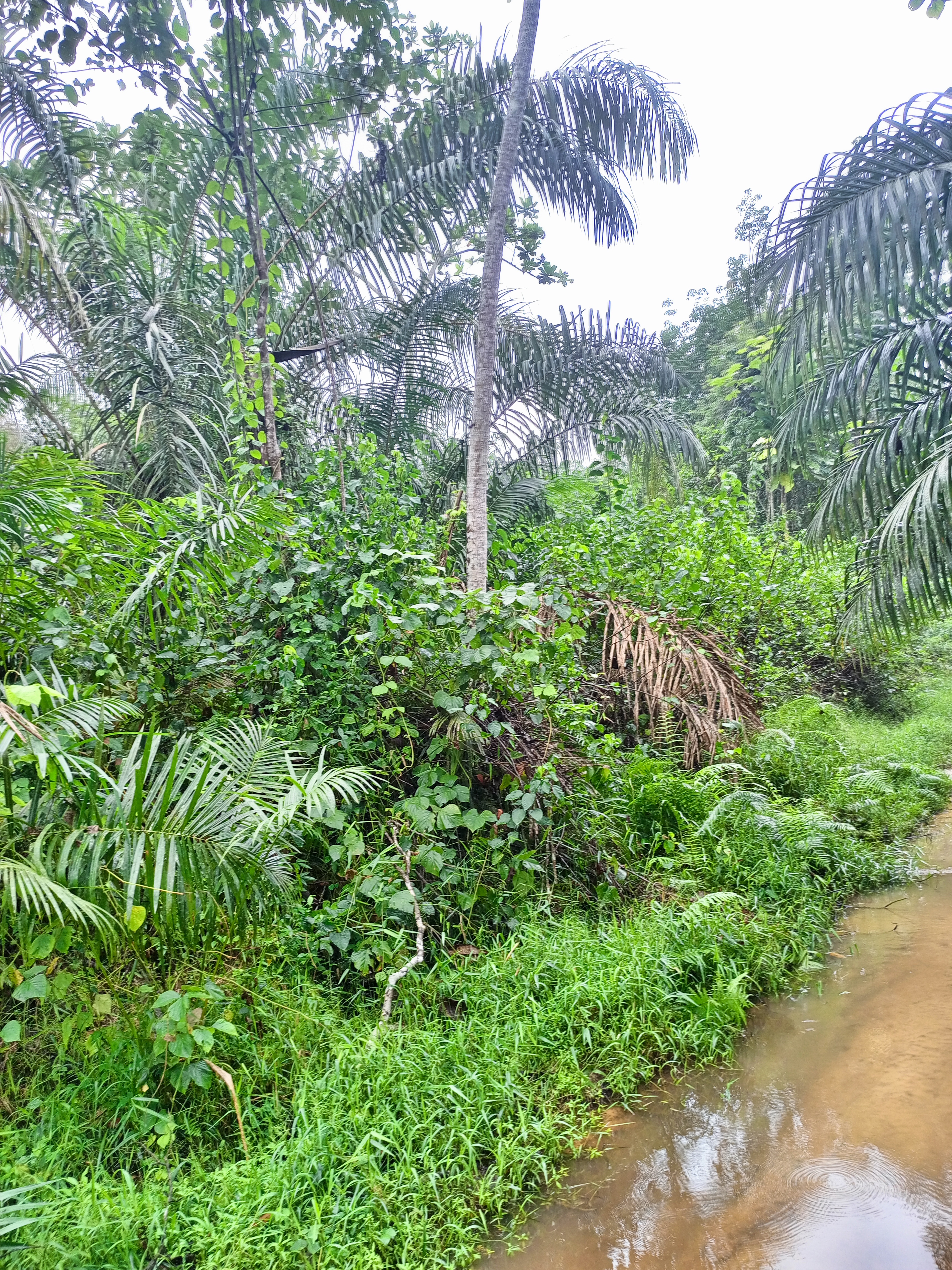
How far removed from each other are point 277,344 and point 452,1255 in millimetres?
6287

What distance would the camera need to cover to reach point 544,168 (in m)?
5.54

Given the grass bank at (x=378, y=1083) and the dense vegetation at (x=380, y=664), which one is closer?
the grass bank at (x=378, y=1083)

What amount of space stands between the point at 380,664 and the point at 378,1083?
1.60m

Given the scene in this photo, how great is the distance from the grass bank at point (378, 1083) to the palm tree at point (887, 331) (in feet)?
7.12

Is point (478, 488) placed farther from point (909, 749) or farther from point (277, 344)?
point (909, 749)

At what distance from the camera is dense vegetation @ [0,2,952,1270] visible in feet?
6.84

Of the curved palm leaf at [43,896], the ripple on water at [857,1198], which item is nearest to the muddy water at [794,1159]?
the ripple on water at [857,1198]

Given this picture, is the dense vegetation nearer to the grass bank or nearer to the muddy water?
the grass bank

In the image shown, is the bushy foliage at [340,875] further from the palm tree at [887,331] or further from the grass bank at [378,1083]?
the palm tree at [887,331]

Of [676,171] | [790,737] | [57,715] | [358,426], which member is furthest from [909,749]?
[57,715]

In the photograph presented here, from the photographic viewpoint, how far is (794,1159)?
2.20 m

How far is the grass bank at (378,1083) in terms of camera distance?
1.86 metres

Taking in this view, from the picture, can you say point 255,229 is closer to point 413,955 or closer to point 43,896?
point 43,896

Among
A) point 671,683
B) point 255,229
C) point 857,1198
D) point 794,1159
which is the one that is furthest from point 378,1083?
point 255,229
